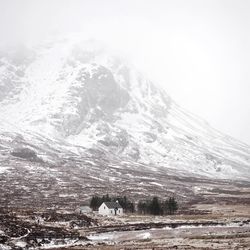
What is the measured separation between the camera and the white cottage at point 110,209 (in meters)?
130

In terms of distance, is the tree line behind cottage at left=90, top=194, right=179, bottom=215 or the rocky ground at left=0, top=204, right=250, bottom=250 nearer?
the rocky ground at left=0, top=204, right=250, bottom=250

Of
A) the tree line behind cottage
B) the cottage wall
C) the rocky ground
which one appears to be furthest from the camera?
the tree line behind cottage

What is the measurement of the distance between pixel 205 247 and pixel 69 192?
133971 mm

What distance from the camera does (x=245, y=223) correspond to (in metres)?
97.8

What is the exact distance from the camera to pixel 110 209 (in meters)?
130

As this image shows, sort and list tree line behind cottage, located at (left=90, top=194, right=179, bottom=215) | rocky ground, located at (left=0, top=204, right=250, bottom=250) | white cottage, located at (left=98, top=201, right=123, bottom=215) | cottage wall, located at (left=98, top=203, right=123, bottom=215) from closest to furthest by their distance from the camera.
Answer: rocky ground, located at (left=0, top=204, right=250, bottom=250)
cottage wall, located at (left=98, top=203, right=123, bottom=215)
white cottage, located at (left=98, top=201, right=123, bottom=215)
tree line behind cottage, located at (left=90, top=194, right=179, bottom=215)

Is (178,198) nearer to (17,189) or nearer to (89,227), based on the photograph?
(17,189)

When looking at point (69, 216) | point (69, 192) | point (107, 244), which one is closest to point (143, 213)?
point (69, 216)

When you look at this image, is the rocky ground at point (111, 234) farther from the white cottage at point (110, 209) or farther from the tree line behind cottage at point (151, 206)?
the tree line behind cottage at point (151, 206)

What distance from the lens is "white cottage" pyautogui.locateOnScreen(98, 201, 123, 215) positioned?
130125 mm

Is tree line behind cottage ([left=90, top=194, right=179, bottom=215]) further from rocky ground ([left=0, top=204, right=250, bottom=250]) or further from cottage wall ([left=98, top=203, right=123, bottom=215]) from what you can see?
rocky ground ([left=0, top=204, right=250, bottom=250])

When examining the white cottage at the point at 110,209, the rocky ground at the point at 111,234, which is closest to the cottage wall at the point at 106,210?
the white cottage at the point at 110,209

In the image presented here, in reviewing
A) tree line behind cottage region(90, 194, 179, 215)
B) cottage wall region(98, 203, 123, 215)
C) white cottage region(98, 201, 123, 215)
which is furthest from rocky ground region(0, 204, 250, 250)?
tree line behind cottage region(90, 194, 179, 215)

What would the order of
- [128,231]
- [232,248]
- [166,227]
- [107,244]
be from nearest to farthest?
[232,248], [107,244], [128,231], [166,227]
